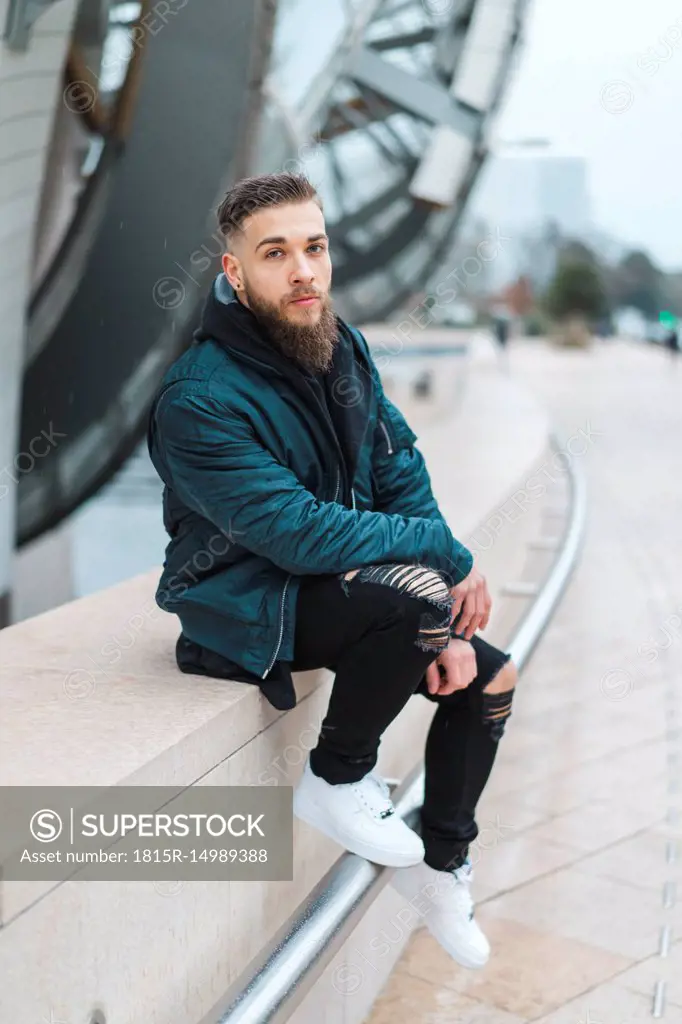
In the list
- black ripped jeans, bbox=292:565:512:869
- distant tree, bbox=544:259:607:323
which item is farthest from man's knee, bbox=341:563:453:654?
distant tree, bbox=544:259:607:323

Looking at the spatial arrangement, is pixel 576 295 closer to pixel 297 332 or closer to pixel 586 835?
pixel 586 835

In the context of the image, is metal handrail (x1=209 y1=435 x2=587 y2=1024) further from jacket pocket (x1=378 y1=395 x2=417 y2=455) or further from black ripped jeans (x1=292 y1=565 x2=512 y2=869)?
jacket pocket (x1=378 y1=395 x2=417 y2=455)

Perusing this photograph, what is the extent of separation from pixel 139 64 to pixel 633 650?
484 centimetres

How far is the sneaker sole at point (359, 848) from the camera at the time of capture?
1.89 meters

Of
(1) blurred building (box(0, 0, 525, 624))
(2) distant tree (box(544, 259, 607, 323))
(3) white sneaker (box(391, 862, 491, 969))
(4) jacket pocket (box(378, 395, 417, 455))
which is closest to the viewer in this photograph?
(3) white sneaker (box(391, 862, 491, 969))

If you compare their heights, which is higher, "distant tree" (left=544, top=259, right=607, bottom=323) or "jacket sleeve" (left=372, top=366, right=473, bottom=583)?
"jacket sleeve" (left=372, top=366, right=473, bottom=583)

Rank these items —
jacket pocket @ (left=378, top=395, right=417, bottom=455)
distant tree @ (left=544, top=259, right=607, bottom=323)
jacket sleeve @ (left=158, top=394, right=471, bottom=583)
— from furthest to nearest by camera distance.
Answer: distant tree @ (left=544, top=259, right=607, bottom=323) < jacket pocket @ (left=378, top=395, right=417, bottom=455) < jacket sleeve @ (left=158, top=394, right=471, bottom=583)

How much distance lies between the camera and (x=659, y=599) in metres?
6.15

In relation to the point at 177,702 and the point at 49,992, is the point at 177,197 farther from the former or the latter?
the point at 49,992

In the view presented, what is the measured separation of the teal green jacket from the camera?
1.82 m

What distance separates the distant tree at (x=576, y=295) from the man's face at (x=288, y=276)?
6303cm

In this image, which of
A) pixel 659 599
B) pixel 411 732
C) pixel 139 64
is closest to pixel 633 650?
pixel 659 599

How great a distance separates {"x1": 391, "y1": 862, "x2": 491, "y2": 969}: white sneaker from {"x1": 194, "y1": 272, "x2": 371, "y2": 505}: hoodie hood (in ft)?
2.46

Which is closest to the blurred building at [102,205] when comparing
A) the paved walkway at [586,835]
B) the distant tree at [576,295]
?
the paved walkway at [586,835]
